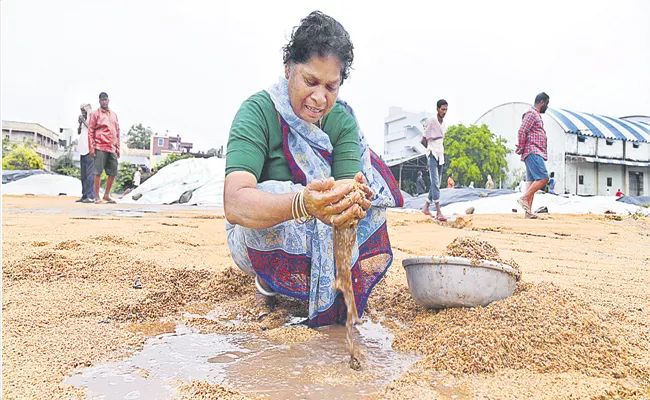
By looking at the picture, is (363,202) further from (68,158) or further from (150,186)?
(68,158)

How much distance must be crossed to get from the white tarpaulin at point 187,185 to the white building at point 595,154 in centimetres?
1740

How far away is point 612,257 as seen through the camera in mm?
3773

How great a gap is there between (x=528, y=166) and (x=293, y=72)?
532cm

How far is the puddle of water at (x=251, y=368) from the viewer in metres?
1.30

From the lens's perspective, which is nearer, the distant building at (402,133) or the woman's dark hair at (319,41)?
the woman's dark hair at (319,41)

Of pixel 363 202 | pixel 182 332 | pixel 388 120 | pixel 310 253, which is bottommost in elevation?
pixel 182 332

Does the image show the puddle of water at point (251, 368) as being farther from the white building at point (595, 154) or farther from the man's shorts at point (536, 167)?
the white building at point (595, 154)

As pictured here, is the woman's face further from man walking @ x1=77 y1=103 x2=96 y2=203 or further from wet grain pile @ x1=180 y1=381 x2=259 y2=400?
man walking @ x1=77 y1=103 x2=96 y2=203

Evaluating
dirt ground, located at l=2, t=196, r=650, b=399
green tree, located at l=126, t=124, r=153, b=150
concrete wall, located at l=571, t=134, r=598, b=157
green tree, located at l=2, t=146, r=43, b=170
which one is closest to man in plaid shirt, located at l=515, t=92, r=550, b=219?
dirt ground, located at l=2, t=196, r=650, b=399

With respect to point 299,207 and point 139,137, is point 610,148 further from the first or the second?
point 139,137

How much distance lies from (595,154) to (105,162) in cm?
2232

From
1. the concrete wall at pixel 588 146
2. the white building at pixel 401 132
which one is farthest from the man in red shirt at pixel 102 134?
the white building at pixel 401 132

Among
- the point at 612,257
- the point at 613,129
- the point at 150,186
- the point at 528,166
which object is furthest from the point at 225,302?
the point at 613,129

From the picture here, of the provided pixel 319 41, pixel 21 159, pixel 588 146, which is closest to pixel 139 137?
pixel 21 159
